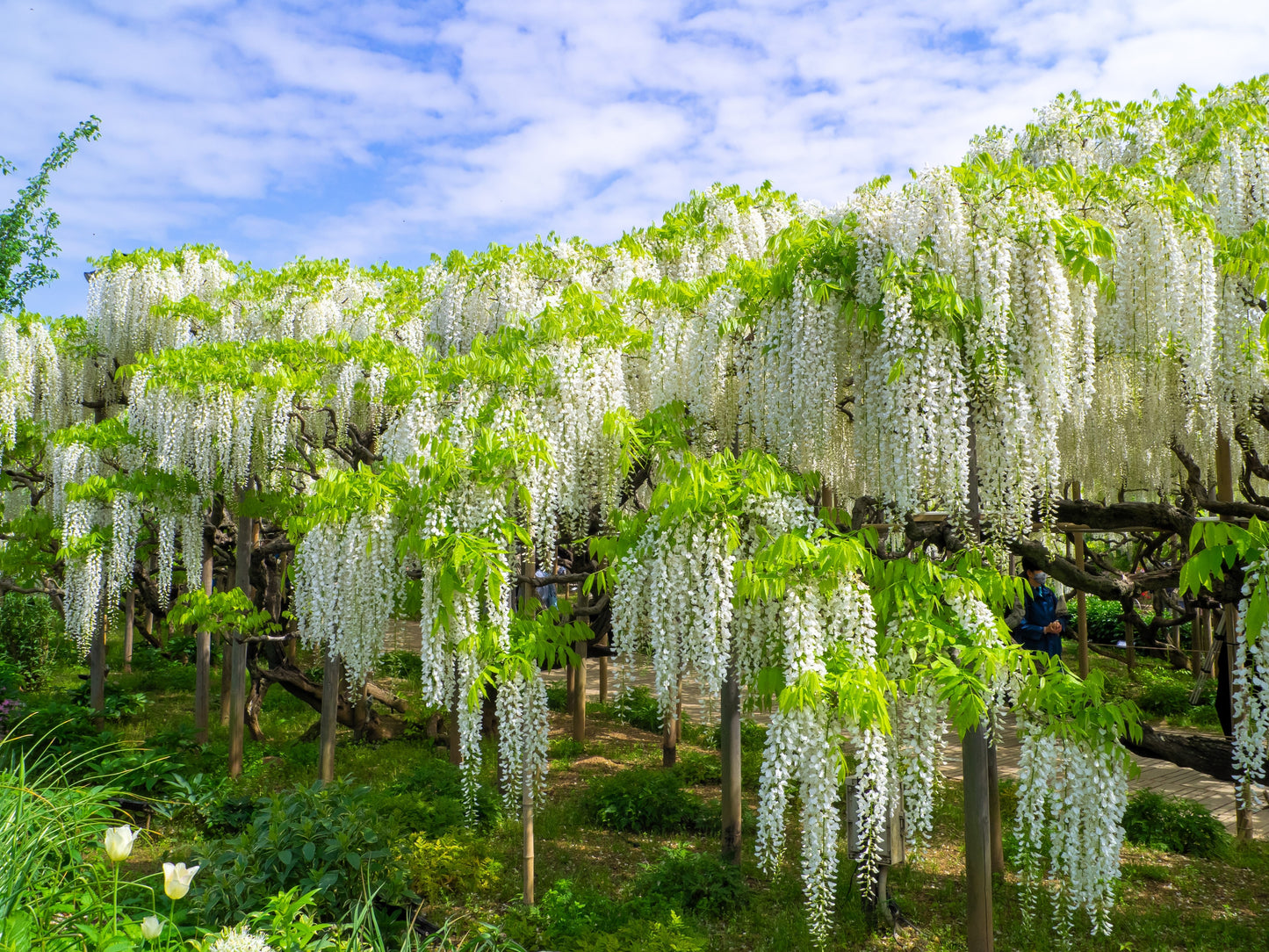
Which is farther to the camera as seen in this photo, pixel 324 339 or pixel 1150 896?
pixel 324 339

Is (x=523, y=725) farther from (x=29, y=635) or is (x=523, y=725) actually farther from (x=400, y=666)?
(x=29, y=635)

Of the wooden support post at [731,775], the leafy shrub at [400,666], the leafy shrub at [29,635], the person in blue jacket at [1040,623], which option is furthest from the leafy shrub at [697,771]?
the leafy shrub at [29,635]

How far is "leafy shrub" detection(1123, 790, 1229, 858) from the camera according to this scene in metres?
6.63

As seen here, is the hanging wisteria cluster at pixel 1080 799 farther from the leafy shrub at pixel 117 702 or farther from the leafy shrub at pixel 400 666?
the leafy shrub at pixel 400 666

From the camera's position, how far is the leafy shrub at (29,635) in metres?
12.7

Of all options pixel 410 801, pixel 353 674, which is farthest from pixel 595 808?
pixel 353 674

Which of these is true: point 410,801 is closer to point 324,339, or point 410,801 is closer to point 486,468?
point 486,468

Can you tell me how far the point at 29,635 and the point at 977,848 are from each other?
14.4 metres

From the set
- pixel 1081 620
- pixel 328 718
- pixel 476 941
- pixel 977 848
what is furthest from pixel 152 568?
pixel 1081 620

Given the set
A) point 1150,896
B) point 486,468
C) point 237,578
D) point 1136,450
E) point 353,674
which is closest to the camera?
point 486,468

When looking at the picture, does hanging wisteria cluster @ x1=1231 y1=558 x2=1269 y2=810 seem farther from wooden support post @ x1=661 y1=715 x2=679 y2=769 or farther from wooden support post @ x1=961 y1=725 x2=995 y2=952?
wooden support post @ x1=661 y1=715 x2=679 y2=769

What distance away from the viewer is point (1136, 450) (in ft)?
29.6

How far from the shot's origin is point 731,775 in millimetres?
6328

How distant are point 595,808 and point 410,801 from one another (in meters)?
1.75
